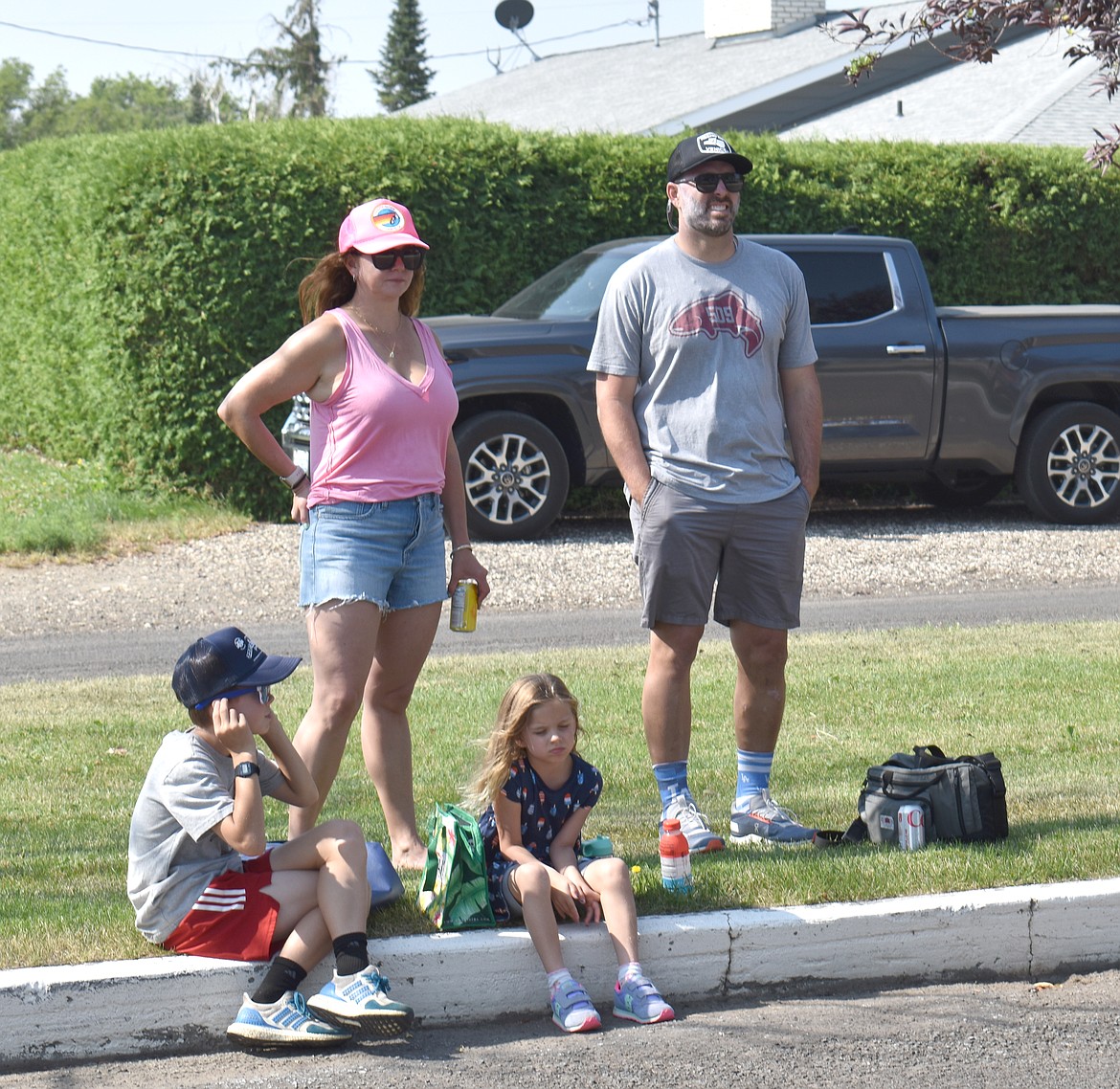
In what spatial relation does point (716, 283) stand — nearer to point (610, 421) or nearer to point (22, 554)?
point (610, 421)

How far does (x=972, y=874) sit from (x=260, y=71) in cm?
5188

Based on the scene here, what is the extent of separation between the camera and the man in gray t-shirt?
4996 mm

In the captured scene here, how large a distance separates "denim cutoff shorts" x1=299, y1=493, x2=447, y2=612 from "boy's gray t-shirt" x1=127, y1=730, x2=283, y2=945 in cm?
67

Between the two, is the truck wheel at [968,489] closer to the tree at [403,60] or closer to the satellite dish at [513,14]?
the satellite dish at [513,14]

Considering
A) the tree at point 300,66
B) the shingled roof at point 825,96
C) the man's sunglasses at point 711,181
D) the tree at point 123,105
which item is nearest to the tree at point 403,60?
the tree at point 123,105

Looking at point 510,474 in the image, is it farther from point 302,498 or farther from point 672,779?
point 302,498

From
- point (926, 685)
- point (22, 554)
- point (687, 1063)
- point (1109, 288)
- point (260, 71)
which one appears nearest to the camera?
point (687, 1063)

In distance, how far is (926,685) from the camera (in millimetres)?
7773

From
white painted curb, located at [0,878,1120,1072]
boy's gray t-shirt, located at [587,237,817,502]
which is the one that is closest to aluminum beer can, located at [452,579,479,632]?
boy's gray t-shirt, located at [587,237,817,502]

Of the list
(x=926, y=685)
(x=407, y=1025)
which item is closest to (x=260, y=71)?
(x=926, y=685)

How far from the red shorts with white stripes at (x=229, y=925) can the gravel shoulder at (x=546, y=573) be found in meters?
5.90

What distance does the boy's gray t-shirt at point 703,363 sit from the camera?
4.99 m

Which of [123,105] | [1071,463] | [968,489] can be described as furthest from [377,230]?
[123,105]

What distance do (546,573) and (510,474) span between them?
3.09 feet
